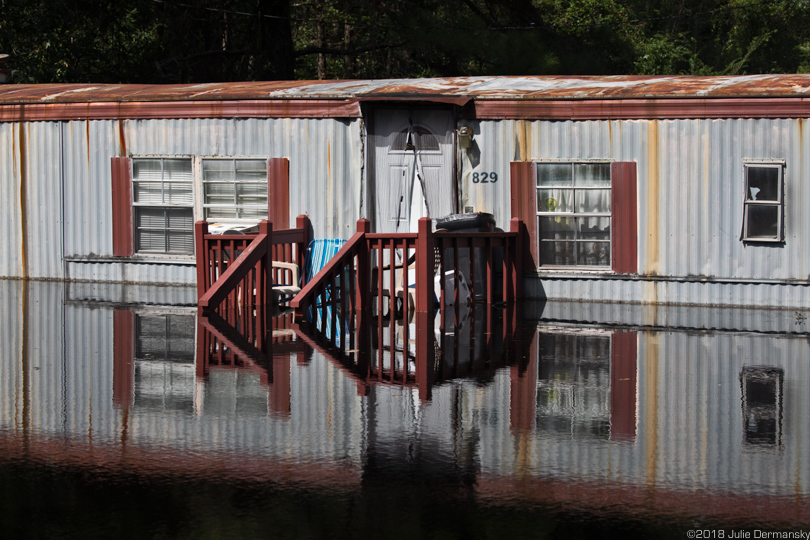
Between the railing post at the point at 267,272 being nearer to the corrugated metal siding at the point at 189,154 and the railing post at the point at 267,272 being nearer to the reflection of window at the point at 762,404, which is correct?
the corrugated metal siding at the point at 189,154

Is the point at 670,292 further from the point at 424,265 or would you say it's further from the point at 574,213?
the point at 424,265

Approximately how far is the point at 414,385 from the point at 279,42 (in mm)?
21179

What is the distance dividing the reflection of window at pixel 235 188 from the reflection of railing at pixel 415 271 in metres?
2.00

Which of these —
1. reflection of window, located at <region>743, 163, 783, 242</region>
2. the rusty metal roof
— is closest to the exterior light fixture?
the rusty metal roof

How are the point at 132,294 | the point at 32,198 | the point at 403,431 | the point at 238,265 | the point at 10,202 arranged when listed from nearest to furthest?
the point at 403,431, the point at 238,265, the point at 132,294, the point at 32,198, the point at 10,202

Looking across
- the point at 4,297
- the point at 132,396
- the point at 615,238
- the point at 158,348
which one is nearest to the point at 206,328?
the point at 158,348

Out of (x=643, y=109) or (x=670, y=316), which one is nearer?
(x=670, y=316)

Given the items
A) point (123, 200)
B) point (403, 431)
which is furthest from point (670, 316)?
point (123, 200)

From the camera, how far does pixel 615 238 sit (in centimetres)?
1375

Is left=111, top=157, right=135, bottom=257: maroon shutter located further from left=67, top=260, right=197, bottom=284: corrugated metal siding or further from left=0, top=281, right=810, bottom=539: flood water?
left=0, top=281, right=810, bottom=539: flood water

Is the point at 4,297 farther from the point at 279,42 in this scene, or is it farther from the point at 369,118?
the point at 279,42

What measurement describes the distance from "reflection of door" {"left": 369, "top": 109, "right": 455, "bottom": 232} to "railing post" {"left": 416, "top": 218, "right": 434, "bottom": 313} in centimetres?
280

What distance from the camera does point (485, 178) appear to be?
1423 cm

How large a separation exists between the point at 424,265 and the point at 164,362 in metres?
3.35
